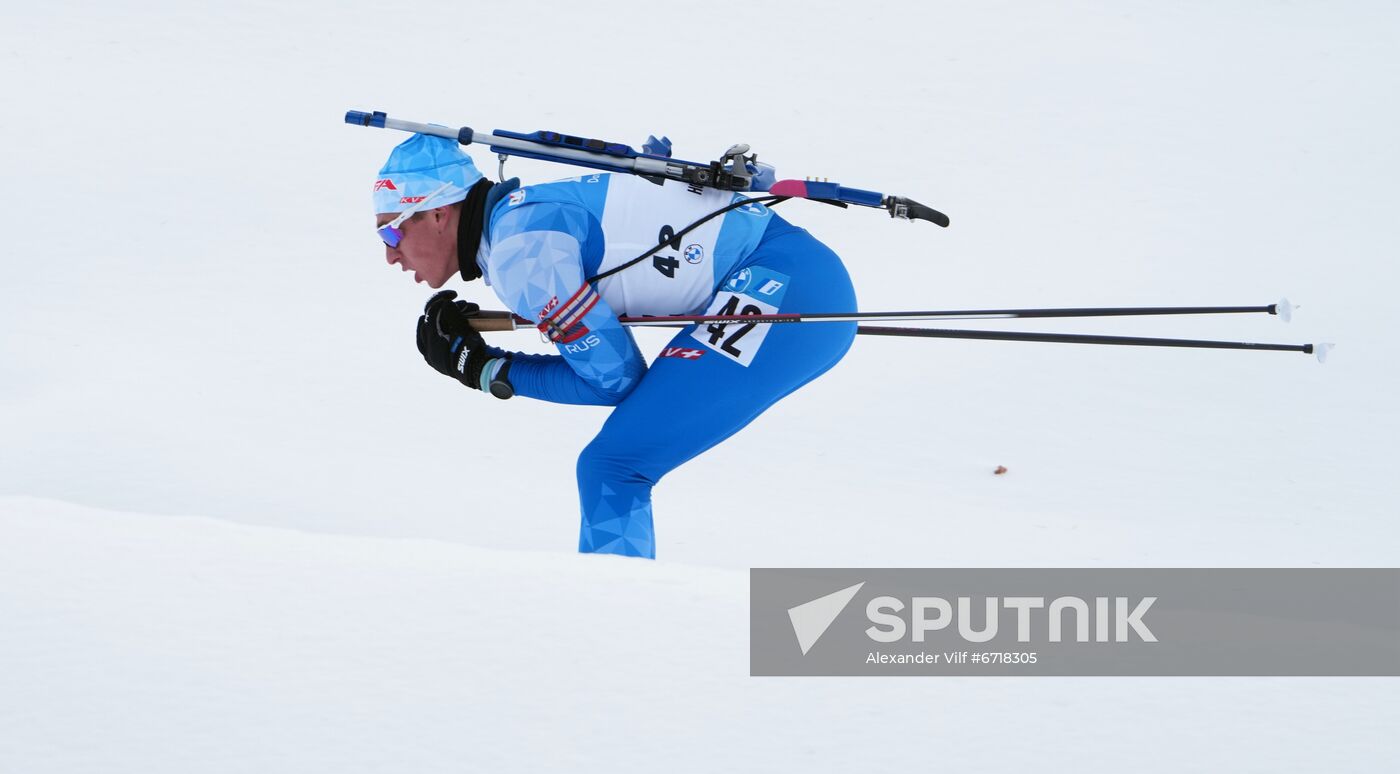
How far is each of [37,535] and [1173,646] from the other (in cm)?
204

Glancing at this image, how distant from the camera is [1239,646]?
2.50 metres

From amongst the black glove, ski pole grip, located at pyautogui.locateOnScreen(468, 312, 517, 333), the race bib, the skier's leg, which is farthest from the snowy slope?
ski pole grip, located at pyautogui.locateOnScreen(468, 312, 517, 333)

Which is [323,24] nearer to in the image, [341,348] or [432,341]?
[341,348]

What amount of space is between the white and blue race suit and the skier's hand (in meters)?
0.16

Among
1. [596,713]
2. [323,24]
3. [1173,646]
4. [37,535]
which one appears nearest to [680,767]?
[596,713]

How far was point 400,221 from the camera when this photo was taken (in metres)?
3.19

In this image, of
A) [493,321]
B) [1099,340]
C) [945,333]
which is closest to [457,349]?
[493,321]

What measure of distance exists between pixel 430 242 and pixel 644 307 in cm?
49

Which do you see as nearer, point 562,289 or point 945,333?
point 562,289

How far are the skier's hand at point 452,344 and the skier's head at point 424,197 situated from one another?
132 millimetres

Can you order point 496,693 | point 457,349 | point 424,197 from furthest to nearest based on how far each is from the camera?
point 457,349 → point 424,197 → point 496,693

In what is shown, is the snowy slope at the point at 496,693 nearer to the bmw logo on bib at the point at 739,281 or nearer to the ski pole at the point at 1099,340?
the bmw logo on bib at the point at 739,281

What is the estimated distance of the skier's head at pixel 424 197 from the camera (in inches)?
124

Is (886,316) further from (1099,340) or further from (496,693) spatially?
(496,693)
